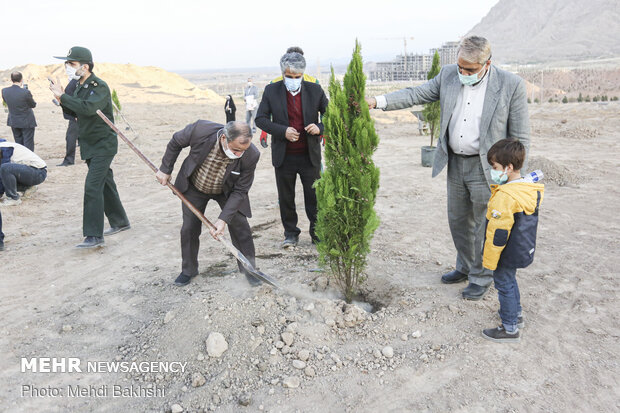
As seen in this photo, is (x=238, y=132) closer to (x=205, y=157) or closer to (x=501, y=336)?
(x=205, y=157)

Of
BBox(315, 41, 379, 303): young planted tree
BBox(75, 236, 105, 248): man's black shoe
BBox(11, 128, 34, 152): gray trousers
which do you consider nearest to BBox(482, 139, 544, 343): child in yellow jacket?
BBox(315, 41, 379, 303): young planted tree

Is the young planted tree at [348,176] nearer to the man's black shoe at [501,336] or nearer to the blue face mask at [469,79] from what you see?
the blue face mask at [469,79]

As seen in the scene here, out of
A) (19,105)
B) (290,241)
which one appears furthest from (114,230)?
(19,105)

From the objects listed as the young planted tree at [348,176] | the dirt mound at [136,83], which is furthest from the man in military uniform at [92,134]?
the dirt mound at [136,83]

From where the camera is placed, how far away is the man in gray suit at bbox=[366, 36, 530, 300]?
11.9 feet

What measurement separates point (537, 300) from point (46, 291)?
4.81m

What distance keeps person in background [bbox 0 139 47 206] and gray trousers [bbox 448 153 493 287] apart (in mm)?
6963

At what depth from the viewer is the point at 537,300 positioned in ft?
13.5

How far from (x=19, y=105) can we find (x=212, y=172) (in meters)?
7.73

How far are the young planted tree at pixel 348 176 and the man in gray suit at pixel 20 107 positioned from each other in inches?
336

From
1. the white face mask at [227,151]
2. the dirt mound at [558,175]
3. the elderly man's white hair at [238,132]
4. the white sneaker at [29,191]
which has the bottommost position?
the white sneaker at [29,191]

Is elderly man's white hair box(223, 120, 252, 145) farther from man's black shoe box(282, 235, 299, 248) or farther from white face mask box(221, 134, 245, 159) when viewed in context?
man's black shoe box(282, 235, 299, 248)

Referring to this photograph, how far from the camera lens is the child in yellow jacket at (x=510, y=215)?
126 inches

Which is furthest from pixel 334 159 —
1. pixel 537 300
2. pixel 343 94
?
pixel 537 300
